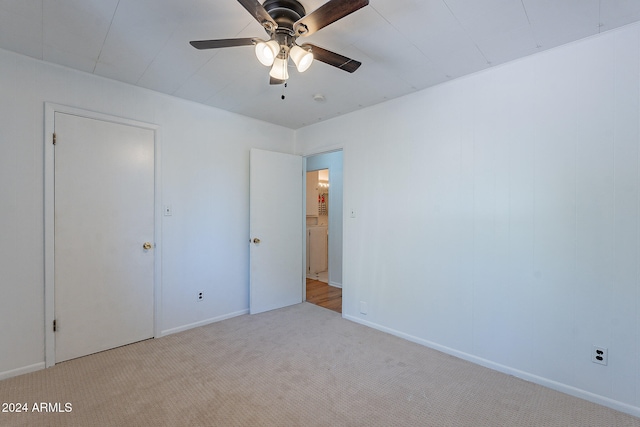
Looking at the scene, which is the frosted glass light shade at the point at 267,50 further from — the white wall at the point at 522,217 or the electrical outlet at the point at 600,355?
the electrical outlet at the point at 600,355

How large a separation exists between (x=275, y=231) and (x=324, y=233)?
7.50 ft

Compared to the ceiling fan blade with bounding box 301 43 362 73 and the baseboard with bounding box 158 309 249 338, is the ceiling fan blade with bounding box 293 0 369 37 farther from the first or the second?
the baseboard with bounding box 158 309 249 338

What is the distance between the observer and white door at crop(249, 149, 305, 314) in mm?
3600

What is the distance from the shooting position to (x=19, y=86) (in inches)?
88.2

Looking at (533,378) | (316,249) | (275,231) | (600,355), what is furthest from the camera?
(316,249)

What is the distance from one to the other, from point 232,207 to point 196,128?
960 millimetres

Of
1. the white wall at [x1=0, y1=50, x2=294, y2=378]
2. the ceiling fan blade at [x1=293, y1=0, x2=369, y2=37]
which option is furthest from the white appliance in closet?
the ceiling fan blade at [x1=293, y1=0, x2=369, y2=37]

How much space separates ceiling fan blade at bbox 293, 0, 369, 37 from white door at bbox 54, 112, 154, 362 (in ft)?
6.87

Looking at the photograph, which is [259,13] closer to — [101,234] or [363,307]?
[101,234]

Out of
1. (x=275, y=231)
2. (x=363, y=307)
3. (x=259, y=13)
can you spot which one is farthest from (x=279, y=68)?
(x=363, y=307)

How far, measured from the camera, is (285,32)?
1665 millimetres

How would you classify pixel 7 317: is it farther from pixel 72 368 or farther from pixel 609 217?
pixel 609 217

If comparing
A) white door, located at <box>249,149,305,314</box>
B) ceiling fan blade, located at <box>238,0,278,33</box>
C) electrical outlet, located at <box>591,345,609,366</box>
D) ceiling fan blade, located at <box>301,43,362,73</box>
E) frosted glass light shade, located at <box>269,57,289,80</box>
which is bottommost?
electrical outlet, located at <box>591,345,609,366</box>

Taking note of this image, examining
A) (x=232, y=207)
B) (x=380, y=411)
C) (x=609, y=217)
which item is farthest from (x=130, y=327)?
(x=609, y=217)
